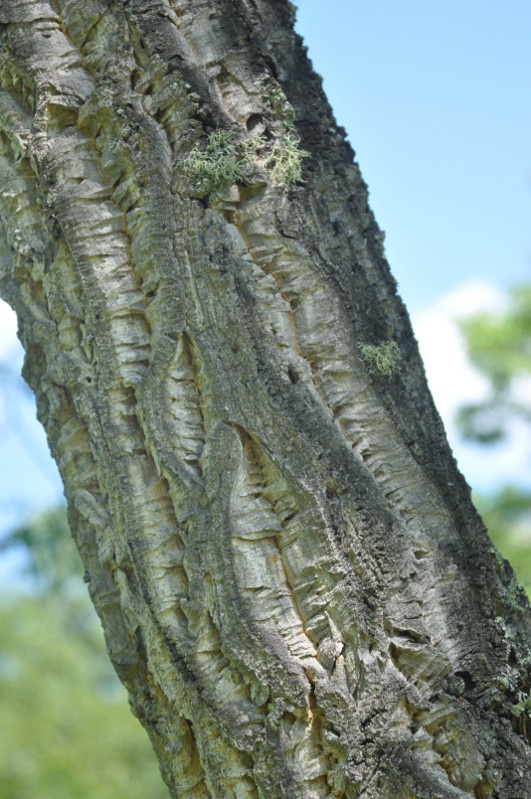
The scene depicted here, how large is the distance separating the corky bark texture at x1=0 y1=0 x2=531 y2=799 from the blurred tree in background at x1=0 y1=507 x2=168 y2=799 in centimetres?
1085

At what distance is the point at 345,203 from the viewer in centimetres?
153

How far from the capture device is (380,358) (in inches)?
56.7

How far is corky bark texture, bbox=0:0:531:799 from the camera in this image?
1.24 metres

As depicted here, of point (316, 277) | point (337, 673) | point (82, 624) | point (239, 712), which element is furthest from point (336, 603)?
point (82, 624)

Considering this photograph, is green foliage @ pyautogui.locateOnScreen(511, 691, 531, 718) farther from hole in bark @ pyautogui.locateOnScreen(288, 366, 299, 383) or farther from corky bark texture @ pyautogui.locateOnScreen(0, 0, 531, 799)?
hole in bark @ pyautogui.locateOnScreen(288, 366, 299, 383)

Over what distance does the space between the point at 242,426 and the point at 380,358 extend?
0.31 m

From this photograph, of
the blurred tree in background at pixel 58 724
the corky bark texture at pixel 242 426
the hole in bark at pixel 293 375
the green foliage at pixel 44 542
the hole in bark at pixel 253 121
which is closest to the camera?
the corky bark texture at pixel 242 426

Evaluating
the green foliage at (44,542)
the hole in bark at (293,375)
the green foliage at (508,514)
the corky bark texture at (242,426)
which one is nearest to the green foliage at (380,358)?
the corky bark texture at (242,426)

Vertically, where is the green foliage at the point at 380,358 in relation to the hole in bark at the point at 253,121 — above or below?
below

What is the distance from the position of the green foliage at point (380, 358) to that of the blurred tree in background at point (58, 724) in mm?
11028

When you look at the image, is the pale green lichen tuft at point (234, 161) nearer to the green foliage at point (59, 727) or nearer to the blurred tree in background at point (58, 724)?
the blurred tree in background at point (58, 724)

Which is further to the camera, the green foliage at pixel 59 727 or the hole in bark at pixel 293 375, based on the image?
the green foliage at pixel 59 727

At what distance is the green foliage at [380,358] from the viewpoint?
1435 millimetres

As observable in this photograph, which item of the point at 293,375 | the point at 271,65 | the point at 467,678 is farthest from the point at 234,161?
the point at 467,678
